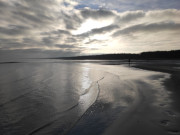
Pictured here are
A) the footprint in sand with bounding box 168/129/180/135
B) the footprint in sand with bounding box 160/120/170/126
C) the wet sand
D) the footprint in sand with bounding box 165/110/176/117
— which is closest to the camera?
the footprint in sand with bounding box 168/129/180/135

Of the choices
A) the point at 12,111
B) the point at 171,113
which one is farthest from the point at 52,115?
the point at 171,113

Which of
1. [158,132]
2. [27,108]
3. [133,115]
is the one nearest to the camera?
[158,132]

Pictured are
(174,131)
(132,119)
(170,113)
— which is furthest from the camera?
(170,113)

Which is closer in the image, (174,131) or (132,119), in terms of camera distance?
(174,131)

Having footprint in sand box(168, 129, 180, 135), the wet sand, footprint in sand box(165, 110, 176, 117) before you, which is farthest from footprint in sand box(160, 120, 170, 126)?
footprint in sand box(165, 110, 176, 117)

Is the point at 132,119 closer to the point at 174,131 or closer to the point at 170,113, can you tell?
the point at 174,131

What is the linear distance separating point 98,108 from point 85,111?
0.65 meters

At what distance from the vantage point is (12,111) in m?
5.33

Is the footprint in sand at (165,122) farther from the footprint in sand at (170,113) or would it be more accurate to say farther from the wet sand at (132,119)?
the footprint in sand at (170,113)

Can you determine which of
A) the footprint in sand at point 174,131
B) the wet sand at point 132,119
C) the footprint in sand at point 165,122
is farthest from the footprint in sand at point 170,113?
the footprint in sand at point 174,131

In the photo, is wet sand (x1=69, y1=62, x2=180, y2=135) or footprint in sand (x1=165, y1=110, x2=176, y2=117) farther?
footprint in sand (x1=165, y1=110, x2=176, y2=117)

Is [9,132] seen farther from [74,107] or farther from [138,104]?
[138,104]

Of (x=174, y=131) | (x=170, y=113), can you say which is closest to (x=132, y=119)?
(x=174, y=131)

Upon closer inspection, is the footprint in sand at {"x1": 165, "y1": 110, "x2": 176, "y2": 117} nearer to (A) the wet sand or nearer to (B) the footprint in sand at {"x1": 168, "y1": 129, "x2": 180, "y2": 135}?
(A) the wet sand
